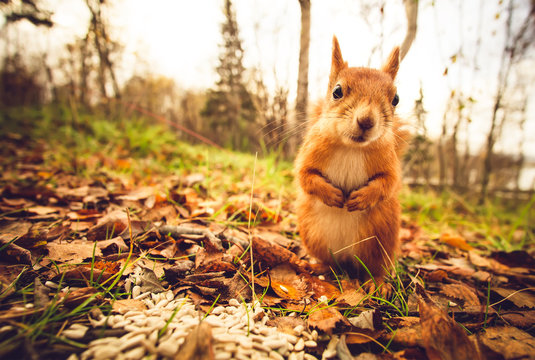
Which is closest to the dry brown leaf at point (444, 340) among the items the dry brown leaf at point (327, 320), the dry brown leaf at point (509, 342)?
the dry brown leaf at point (509, 342)

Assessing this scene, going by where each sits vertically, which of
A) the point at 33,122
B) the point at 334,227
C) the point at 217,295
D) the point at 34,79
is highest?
the point at 34,79

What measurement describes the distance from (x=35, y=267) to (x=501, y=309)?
8.15 ft

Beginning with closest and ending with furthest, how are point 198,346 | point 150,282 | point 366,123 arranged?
point 198,346, point 150,282, point 366,123

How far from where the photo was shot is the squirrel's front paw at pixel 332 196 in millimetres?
1495

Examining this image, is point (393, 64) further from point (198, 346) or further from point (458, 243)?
point (198, 346)

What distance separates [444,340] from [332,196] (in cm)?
81

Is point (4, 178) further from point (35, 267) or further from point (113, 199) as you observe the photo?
point (35, 267)

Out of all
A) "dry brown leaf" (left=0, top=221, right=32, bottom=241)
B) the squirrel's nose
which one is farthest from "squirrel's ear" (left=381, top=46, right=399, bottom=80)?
"dry brown leaf" (left=0, top=221, right=32, bottom=241)

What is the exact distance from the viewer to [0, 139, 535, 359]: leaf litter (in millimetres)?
916

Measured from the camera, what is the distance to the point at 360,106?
4.65ft

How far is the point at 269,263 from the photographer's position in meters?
1.52

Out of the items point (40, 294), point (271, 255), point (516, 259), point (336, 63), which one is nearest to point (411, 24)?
point (336, 63)

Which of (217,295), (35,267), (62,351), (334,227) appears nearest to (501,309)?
(334,227)

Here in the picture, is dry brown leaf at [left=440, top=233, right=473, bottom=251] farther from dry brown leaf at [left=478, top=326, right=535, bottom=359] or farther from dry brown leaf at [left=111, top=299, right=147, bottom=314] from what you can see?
dry brown leaf at [left=111, top=299, right=147, bottom=314]
